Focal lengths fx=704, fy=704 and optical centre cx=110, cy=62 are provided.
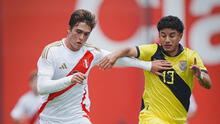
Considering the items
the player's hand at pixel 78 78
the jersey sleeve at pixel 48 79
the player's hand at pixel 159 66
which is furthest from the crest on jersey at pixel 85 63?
the player's hand at pixel 159 66

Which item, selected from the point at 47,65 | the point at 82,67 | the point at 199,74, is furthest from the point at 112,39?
the point at 199,74

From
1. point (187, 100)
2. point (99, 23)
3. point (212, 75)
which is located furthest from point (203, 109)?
point (187, 100)

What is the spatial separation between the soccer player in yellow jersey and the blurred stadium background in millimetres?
3211

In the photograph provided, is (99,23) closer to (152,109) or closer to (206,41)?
(206,41)

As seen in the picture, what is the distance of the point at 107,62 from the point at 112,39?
3838 mm

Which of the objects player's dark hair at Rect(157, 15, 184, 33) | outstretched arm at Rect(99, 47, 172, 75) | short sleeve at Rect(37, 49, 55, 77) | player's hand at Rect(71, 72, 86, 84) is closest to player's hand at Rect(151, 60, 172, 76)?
outstretched arm at Rect(99, 47, 172, 75)

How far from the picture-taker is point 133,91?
10930 mm

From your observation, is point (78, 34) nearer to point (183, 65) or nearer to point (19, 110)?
point (183, 65)

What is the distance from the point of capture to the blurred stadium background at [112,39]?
10766 millimetres

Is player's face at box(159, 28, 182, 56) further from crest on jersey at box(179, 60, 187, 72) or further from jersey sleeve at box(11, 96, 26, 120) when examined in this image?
jersey sleeve at box(11, 96, 26, 120)

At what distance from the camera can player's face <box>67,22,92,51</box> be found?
7281 mm

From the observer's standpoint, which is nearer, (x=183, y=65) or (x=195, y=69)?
(x=195, y=69)

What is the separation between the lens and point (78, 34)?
287 inches

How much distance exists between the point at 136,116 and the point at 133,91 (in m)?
0.39
